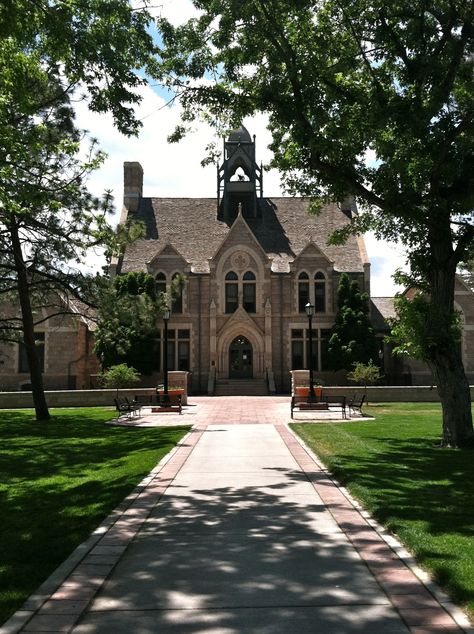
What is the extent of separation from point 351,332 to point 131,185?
843 inches

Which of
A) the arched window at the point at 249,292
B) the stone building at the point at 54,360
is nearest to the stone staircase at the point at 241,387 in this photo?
the arched window at the point at 249,292

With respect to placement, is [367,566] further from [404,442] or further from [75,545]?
Answer: [404,442]

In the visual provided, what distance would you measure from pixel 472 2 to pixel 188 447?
11.2 m

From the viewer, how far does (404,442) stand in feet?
46.4

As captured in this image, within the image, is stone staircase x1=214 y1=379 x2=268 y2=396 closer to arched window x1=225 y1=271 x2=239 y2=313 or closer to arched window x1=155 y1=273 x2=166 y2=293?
arched window x1=225 y1=271 x2=239 y2=313

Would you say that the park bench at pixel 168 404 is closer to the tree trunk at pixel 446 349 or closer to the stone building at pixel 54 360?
the tree trunk at pixel 446 349

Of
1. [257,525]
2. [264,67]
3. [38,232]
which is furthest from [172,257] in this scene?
[257,525]

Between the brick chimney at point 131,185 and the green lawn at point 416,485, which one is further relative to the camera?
the brick chimney at point 131,185

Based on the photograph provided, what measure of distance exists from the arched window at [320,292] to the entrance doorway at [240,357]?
552 cm

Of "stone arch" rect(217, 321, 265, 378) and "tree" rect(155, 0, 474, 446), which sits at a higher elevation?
"tree" rect(155, 0, 474, 446)

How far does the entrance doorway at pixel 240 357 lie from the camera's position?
40.7 metres

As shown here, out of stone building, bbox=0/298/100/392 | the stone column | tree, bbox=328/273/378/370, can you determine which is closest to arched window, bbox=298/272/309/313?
tree, bbox=328/273/378/370

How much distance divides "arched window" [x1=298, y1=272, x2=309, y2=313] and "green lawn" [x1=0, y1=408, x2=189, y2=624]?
24557mm

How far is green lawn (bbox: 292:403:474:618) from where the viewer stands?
204 inches
